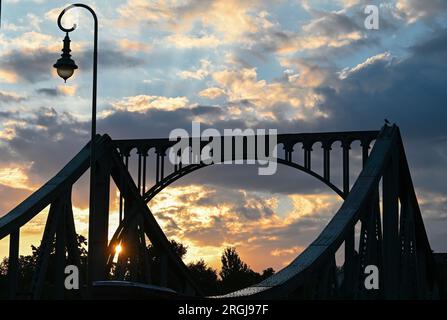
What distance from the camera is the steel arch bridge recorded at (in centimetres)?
3991

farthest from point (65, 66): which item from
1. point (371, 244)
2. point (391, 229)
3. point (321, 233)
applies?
point (391, 229)

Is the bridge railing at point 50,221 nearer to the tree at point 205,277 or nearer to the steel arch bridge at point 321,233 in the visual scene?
the steel arch bridge at point 321,233

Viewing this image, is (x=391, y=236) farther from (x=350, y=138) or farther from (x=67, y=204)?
(x=67, y=204)

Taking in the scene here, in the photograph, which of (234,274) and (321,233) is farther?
(234,274)

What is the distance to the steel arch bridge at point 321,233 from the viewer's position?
3991 centimetres

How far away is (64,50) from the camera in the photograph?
94.1ft

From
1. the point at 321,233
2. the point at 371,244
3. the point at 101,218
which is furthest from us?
the point at 101,218

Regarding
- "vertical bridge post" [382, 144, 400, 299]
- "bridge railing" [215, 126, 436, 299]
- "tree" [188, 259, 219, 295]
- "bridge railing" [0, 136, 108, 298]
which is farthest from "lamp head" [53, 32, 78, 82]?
"tree" [188, 259, 219, 295]

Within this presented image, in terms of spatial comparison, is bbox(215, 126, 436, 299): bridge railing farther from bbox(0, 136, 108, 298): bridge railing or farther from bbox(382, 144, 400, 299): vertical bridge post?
bbox(0, 136, 108, 298): bridge railing

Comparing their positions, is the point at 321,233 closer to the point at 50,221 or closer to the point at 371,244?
the point at 371,244

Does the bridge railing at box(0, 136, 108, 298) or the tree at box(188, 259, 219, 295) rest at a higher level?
the tree at box(188, 259, 219, 295)

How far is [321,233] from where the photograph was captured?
4034 centimetres

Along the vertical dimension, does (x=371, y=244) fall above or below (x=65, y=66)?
below

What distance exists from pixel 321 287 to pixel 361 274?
7.04 metres
